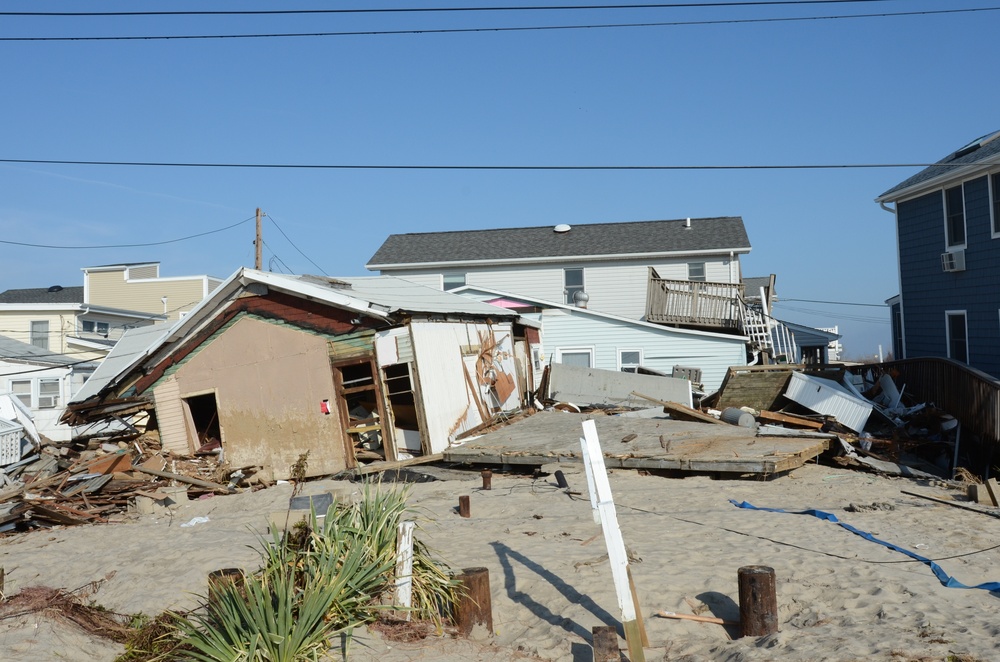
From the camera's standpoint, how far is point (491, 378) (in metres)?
19.5

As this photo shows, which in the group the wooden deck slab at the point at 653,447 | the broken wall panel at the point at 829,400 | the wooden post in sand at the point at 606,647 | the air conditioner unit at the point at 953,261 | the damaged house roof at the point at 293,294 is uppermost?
the air conditioner unit at the point at 953,261

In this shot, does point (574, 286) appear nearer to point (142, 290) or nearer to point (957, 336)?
point (957, 336)

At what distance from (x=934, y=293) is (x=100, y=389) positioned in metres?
20.0

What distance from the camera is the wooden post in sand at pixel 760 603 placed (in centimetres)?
646

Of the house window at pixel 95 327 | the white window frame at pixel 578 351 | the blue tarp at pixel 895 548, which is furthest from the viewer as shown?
the house window at pixel 95 327

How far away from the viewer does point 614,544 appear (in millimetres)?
5773

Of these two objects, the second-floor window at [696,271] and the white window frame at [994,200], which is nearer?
the white window frame at [994,200]

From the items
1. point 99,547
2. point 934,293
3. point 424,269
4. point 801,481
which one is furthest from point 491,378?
point 424,269

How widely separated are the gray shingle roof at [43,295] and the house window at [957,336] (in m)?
42.6

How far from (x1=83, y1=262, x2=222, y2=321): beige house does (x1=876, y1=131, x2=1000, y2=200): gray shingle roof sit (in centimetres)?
3824

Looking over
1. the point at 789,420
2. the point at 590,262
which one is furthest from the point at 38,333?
the point at 789,420

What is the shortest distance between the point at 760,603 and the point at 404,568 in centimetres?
284

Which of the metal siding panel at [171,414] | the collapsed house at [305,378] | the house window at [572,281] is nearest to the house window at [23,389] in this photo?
the collapsed house at [305,378]

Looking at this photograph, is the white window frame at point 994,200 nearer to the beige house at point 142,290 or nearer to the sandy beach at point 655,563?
the sandy beach at point 655,563
